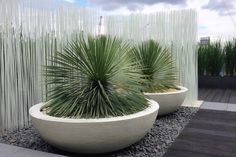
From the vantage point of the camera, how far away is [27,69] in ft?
13.4

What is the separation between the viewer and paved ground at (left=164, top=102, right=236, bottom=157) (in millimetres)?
3152

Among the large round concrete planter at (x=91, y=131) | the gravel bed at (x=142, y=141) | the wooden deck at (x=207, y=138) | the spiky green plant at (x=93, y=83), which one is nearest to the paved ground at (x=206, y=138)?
the wooden deck at (x=207, y=138)

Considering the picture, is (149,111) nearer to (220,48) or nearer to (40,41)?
(40,41)

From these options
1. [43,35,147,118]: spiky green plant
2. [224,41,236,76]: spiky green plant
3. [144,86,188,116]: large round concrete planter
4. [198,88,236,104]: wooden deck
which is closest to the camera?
[43,35,147,118]: spiky green plant

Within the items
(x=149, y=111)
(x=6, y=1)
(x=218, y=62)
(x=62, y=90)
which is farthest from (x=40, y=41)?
(x=218, y=62)

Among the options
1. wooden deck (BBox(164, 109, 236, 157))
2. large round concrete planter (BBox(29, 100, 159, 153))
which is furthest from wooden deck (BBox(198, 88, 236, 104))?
large round concrete planter (BBox(29, 100, 159, 153))

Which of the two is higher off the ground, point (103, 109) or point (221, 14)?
point (221, 14)

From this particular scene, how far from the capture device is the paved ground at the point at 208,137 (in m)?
3.15

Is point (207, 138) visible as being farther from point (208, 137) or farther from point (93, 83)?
point (93, 83)

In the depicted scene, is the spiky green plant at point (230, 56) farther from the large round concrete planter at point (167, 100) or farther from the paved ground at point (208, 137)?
the large round concrete planter at point (167, 100)

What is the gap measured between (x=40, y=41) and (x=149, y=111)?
226cm

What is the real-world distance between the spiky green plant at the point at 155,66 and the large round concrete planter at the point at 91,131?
200 centimetres

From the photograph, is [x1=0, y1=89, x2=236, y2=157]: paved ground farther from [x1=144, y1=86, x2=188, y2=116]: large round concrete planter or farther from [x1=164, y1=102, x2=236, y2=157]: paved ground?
[x1=144, y1=86, x2=188, y2=116]: large round concrete planter

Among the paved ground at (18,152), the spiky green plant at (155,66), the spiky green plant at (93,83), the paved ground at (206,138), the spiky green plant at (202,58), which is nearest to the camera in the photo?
the paved ground at (18,152)
